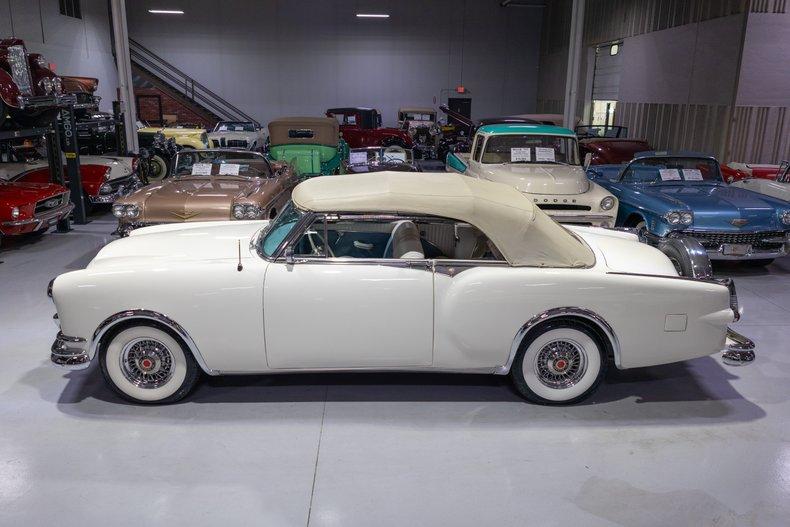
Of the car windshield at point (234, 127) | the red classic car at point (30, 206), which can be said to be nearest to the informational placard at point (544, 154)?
the red classic car at point (30, 206)

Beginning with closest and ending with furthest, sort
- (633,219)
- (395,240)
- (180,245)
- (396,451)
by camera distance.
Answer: (396,451), (395,240), (180,245), (633,219)

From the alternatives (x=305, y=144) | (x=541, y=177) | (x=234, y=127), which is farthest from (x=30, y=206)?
(x=234, y=127)

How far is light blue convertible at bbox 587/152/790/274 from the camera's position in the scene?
6.86 metres

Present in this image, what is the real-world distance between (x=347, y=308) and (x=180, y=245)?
1.39 meters

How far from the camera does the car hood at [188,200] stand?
6.64 m

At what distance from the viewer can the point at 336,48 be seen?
25.0m

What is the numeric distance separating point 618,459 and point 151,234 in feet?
12.2

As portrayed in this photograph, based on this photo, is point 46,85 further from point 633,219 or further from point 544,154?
point 633,219

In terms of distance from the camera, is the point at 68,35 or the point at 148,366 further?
the point at 68,35

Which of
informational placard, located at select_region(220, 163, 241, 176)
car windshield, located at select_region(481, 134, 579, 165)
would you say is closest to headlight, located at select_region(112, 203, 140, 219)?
informational placard, located at select_region(220, 163, 241, 176)

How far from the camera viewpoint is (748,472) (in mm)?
3355

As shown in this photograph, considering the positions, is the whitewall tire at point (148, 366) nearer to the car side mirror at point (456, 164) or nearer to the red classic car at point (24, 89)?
the car side mirror at point (456, 164)

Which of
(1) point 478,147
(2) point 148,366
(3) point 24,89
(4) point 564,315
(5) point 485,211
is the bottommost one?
(2) point 148,366

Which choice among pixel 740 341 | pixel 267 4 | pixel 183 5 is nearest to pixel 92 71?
pixel 183 5
